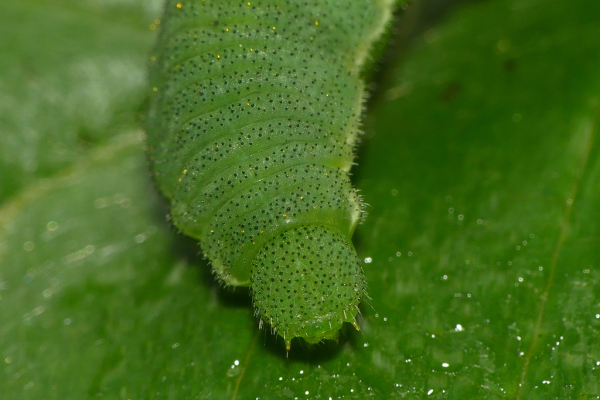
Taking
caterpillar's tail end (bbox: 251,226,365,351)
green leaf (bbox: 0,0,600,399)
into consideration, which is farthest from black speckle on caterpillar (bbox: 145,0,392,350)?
green leaf (bbox: 0,0,600,399)

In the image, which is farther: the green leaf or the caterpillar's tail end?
the green leaf

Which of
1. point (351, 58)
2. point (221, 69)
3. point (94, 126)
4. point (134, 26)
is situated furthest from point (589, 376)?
point (134, 26)

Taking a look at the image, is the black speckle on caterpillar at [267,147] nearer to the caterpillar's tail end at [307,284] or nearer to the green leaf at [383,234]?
the caterpillar's tail end at [307,284]

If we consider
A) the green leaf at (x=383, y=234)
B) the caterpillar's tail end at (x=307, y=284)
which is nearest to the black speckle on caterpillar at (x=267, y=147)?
the caterpillar's tail end at (x=307, y=284)

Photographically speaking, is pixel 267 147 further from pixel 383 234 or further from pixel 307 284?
pixel 383 234

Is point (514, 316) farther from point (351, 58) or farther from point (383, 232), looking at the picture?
point (351, 58)

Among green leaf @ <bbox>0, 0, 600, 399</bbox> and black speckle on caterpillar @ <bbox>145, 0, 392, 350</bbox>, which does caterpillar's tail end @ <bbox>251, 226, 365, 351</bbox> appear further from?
green leaf @ <bbox>0, 0, 600, 399</bbox>

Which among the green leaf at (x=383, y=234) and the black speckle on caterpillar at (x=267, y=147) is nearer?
the black speckle on caterpillar at (x=267, y=147)
